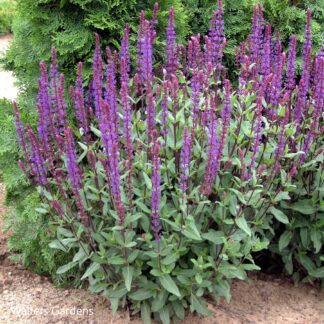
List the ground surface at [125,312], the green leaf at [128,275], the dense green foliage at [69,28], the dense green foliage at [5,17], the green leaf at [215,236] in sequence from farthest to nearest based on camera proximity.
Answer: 1. the dense green foliage at [5,17]
2. the dense green foliage at [69,28]
3. the ground surface at [125,312]
4. the green leaf at [215,236]
5. the green leaf at [128,275]

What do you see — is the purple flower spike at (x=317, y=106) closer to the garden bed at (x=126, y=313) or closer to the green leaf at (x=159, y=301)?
the garden bed at (x=126, y=313)

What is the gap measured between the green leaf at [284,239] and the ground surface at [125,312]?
46 cm

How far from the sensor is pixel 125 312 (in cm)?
345

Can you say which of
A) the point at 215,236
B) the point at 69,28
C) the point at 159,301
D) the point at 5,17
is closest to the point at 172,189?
the point at 215,236

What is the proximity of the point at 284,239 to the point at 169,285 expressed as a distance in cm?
116

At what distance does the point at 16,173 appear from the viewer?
4.07m

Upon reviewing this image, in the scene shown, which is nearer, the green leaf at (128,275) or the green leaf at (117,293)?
the green leaf at (128,275)

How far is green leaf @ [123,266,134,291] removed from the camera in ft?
9.66

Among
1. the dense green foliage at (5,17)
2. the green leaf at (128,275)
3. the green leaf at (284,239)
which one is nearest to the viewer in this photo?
the green leaf at (128,275)

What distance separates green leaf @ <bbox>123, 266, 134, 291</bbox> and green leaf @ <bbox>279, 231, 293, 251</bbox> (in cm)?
128

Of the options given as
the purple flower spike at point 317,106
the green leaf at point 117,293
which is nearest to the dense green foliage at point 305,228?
the purple flower spike at point 317,106

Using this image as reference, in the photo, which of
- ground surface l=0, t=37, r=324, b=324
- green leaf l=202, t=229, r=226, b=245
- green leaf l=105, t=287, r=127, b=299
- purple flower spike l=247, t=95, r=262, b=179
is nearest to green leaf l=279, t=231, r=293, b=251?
ground surface l=0, t=37, r=324, b=324

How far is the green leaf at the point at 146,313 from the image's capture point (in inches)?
129

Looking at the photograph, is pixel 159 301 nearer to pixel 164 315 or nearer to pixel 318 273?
pixel 164 315
